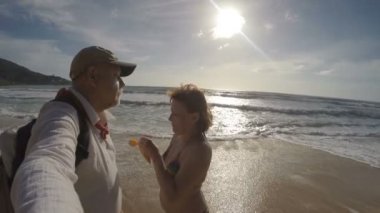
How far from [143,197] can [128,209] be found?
48cm

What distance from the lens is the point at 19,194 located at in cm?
97

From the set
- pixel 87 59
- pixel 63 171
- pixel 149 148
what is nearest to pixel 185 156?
pixel 149 148

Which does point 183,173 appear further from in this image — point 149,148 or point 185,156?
point 149,148

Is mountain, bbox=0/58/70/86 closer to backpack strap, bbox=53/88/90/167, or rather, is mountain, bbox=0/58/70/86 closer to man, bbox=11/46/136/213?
man, bbox=11/46/136/213

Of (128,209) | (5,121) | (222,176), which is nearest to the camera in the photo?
(128,209)

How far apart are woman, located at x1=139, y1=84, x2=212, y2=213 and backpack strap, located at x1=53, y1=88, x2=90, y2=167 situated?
3.45 feet

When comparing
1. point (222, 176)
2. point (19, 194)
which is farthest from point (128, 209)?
point (19, 194)

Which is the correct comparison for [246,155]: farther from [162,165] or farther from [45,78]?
[45,78]

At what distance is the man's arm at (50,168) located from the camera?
938mm

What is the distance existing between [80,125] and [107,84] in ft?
1.53

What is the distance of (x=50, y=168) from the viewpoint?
3.77ft

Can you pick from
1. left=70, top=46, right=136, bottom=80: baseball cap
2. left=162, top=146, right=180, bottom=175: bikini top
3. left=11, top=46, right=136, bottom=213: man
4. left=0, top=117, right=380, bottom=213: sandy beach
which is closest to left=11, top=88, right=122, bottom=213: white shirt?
left=11, top=46, right=136, bottom=213: man

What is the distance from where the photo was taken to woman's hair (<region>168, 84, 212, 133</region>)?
286 cm

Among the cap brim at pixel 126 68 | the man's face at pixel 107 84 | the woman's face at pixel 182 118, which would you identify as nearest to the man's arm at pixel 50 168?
the man's face at pixel 107 84
